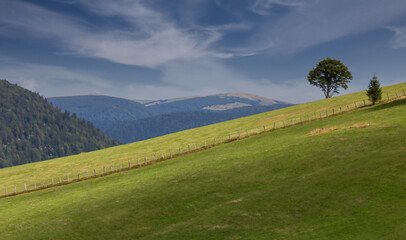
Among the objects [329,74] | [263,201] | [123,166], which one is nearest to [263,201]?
[263,201]

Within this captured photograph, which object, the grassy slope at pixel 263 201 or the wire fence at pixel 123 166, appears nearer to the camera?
the grassy slope at pixel 263 201

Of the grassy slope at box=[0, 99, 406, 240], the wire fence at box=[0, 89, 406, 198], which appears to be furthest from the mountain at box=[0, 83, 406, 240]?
the wire fence at box=[0, 89, 406, 198]

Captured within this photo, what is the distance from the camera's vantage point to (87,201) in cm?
3475

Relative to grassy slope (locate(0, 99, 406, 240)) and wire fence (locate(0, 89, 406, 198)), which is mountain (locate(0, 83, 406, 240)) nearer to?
grassy slope (locate(0, 99, 406, 240))

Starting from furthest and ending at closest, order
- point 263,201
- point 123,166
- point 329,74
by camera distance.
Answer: point 329,74, point 123,166, point 263,201

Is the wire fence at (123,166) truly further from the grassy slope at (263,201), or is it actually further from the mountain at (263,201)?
the grassy slope at (263,201)

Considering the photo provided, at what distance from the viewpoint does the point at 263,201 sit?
2348 cm

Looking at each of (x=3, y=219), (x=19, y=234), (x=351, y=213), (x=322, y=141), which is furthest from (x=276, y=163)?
(x=3, y=219)

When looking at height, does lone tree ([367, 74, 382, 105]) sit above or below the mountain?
above

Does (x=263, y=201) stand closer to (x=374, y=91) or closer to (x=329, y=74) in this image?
(x=374, y=91)

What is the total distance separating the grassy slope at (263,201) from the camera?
1841 cm

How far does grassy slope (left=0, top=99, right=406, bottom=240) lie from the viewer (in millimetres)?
18406

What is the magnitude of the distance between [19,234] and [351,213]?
26.3 m

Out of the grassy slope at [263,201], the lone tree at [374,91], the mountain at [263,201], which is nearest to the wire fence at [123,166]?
the lone tree at [374,91]
